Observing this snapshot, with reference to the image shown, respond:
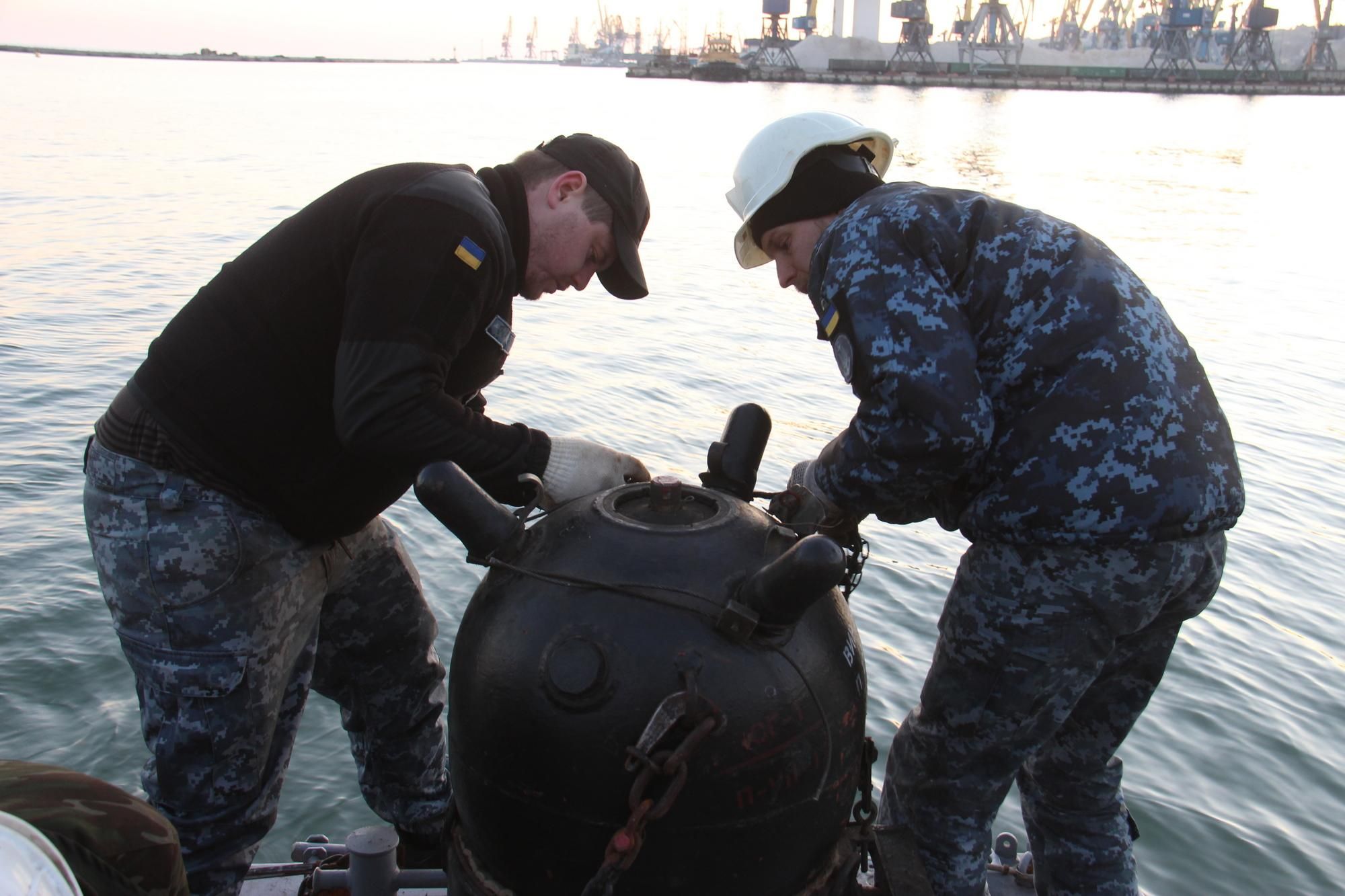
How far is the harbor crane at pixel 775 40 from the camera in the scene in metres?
125

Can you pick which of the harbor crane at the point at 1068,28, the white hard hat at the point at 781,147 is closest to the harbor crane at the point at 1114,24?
the harbor crane at the point at 1068,28

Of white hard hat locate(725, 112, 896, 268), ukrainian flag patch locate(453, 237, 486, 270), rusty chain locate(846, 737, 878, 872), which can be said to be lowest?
rusty chain locate(846, 737, 878, 872)

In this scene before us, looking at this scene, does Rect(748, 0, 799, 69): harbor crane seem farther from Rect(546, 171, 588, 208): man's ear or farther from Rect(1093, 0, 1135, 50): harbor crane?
Rect(546, 171, 588, 208): man's ear

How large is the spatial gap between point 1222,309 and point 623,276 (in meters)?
15.3

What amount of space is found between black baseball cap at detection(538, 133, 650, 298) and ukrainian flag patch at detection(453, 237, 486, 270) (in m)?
0.50

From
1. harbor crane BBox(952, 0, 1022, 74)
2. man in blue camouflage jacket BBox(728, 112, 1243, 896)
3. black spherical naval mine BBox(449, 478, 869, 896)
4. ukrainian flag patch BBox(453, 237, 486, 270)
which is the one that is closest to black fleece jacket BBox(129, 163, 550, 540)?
ukrainian flag patch BBox(453, 237, 486, 270)

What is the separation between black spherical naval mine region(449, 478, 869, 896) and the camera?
2.35 m

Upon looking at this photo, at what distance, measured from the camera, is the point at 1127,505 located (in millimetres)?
2695

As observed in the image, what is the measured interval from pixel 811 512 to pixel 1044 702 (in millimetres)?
833

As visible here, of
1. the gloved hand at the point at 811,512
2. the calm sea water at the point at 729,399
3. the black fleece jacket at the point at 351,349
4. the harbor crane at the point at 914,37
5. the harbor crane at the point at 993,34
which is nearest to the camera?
the black fleece jacket at the point at 351,349

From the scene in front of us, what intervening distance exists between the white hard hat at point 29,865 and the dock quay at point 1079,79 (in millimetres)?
111463

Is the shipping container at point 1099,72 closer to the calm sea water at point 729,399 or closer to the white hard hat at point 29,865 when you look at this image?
the calm sea water at point 729,399

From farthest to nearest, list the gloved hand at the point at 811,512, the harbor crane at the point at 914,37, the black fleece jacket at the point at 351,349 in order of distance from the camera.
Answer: the harbor crane at the point at 914,37 → the gloved hand at the point at 811,512 → the black fleece jacket at the point at 351,349

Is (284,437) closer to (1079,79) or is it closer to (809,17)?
(1079,79)
